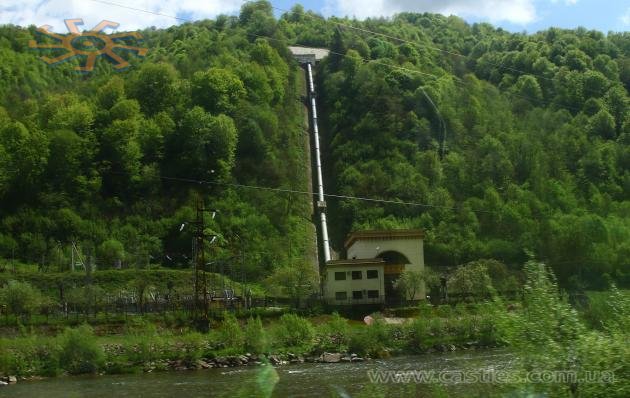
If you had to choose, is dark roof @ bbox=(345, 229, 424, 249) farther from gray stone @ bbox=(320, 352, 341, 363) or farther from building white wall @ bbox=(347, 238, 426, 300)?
gray stone @ bbox=(320, 352, 341, 363)

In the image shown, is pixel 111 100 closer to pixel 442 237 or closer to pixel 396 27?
pixel 442 237

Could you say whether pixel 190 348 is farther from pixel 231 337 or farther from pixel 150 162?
pixel 150 162

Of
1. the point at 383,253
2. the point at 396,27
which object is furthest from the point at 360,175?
the point at 396,27

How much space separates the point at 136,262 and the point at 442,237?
2705 cm

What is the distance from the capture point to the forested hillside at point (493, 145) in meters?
62.3

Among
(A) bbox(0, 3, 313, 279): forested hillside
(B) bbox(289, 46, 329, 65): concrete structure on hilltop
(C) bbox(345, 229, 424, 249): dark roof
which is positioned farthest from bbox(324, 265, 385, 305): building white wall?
(B) bbox(289, 46, 329, 65): concrete structure on hilltop

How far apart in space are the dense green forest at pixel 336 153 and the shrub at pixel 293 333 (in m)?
19.4

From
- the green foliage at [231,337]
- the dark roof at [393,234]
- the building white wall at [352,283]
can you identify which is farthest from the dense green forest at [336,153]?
the green foliage at [231,337]

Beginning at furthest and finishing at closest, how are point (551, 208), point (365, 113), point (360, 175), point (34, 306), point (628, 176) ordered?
point (365, 113) < point (360, 175) < point (628, 176) < point (551, 208) < point (34, 306)

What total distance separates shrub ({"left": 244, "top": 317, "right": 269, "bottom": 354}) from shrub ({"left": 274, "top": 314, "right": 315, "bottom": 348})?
113 centimetres

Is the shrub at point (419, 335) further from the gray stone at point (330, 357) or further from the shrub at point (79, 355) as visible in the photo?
the shrub at point (79, 355)

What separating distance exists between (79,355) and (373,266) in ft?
84.9

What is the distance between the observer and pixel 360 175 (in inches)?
3344

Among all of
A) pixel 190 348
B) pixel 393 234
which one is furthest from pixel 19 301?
pixel 393 234
